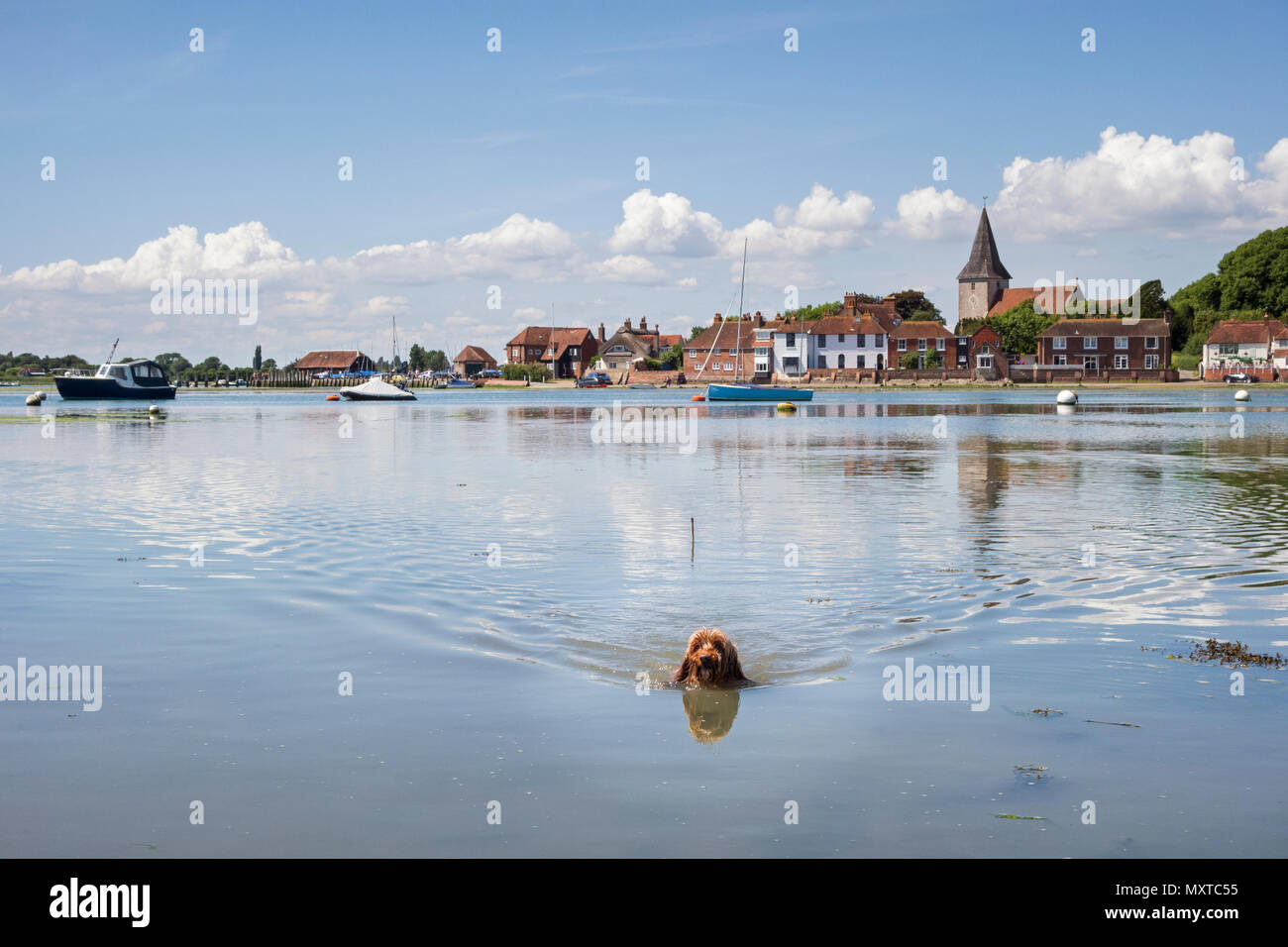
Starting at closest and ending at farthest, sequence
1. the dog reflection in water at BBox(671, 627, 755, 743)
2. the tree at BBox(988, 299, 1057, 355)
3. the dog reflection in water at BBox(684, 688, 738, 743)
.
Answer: the dog reflection in water at BBox(684, 688, 738, 743), the dog reflection in water at BBox(671, 627, 755, 743), the tree at BBox(988, 299, 1057, 355)

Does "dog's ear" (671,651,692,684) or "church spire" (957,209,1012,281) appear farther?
"church spire" (957,209,1012,281)

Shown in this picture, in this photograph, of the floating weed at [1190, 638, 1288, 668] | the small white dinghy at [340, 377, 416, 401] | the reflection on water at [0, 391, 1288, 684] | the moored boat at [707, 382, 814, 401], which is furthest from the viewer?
the small white dinghy at [340, 377, 416, 401]

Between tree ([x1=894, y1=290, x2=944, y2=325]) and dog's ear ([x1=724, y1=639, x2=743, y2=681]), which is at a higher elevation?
tree ([x1=894, y1=290, x2=944, y2=325])

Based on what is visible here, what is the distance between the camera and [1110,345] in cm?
14675

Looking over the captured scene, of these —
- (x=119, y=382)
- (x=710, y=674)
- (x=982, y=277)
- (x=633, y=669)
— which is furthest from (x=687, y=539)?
(x=982, y=277)

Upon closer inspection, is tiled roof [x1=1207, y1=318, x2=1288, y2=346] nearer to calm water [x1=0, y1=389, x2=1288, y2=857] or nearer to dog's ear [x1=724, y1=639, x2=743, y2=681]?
calm water [x1=0, y1=389, x2=1288, y2=857]

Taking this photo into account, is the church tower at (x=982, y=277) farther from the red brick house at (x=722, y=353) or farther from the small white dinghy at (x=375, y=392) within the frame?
the small white dinghy at (x=375, y=392)

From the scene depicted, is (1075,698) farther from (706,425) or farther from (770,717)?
(706,425)

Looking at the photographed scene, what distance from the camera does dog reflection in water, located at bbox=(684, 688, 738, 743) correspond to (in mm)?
9398

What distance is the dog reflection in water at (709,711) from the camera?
9398mm

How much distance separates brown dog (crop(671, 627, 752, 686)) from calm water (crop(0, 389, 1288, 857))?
1.13ft

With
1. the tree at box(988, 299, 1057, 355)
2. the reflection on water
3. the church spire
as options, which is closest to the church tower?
the church spire
